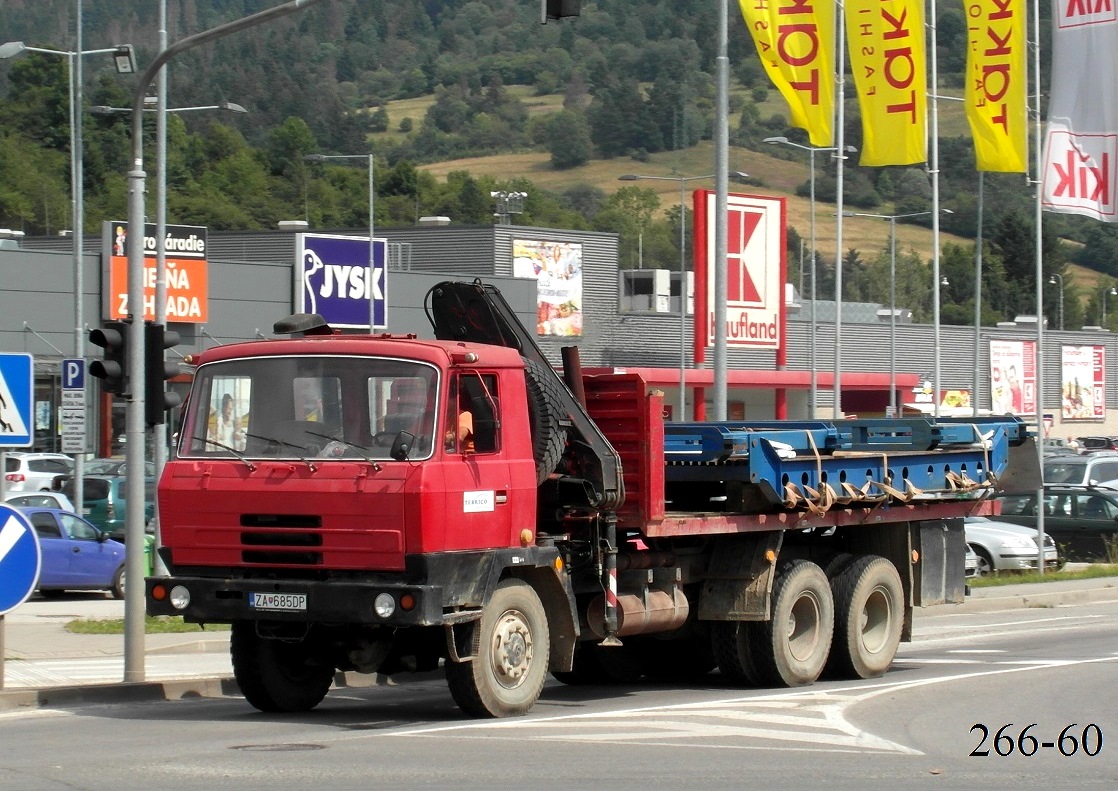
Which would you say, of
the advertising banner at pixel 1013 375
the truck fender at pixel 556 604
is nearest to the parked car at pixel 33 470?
the truck fender at pixel 556 604

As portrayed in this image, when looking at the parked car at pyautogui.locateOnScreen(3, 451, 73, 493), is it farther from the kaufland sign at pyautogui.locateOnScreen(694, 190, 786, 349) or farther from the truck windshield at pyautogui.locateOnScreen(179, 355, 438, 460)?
the truck windshield at pyautogui.locateOnScreen(179, 355, 438, 460)

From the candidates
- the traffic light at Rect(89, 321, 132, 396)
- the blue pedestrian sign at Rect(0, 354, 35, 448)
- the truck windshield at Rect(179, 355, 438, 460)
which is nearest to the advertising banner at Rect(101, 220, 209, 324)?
the traffic light at Rect(89, 321, 132, 396)

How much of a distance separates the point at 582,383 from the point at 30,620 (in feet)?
35.8

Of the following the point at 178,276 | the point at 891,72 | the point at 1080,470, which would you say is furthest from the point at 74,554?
the point at 178,276

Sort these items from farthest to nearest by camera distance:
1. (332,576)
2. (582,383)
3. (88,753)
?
1. (582,383)
2. (332,576)
3. (88,753)

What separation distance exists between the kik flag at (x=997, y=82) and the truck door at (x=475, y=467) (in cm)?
2124

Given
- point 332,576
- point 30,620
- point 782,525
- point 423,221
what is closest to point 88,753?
point 332,576

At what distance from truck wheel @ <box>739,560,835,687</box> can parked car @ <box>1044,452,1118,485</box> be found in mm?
25336

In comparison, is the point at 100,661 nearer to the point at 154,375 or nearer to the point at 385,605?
the point at 154,375

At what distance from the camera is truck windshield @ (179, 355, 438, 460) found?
461 inches

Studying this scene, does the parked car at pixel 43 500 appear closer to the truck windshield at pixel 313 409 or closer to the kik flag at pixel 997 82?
the truck windshield at pixel 313 409

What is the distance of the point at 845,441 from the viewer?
15.7 meters

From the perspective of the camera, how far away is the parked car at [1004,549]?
2977 centimetres

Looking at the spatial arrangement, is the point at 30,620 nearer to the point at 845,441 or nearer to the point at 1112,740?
the point at 845,441
